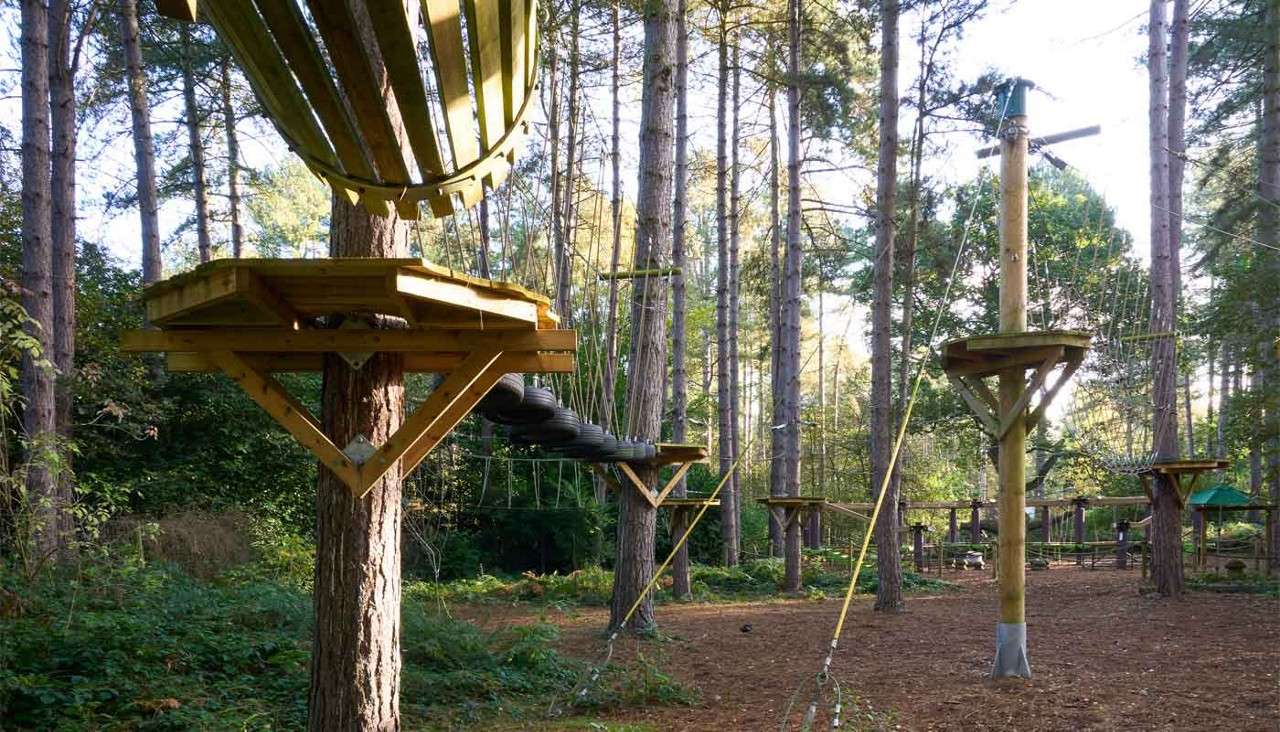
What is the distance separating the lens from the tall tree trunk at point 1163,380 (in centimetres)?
1132

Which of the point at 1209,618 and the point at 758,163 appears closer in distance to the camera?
the point at 1209,618

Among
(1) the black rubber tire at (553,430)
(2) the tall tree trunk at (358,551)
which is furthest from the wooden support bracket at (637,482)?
(2) the tall tree trunk at (358,551)

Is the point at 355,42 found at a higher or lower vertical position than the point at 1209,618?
higher

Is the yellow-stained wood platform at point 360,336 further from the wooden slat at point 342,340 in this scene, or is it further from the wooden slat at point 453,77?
the wooden slat at point 453,77

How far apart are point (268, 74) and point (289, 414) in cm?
163

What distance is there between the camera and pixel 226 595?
7.68m

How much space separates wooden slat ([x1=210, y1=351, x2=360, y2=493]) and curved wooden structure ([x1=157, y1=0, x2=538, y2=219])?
3.26ft

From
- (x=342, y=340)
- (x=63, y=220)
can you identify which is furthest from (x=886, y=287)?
(x=63, y=220)

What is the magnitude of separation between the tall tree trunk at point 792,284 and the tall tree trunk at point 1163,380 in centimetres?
464

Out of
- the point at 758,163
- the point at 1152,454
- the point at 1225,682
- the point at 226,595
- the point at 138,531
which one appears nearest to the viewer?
the point at 1225,682

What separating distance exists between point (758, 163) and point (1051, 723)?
53.0 ft

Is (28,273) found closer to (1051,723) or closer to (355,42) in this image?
(355,42)

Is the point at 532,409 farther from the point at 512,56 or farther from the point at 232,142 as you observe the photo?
the point at 232,142

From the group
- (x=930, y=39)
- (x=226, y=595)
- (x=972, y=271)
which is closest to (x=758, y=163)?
(x=972, y=271)
